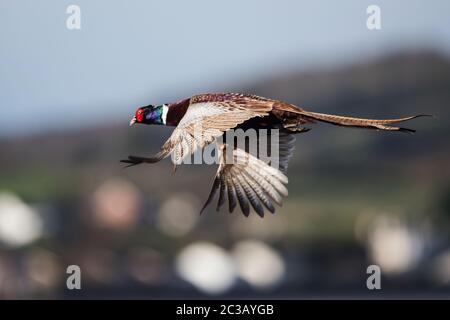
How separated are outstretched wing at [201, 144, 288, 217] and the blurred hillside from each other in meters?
27.5

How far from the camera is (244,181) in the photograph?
7387 mm

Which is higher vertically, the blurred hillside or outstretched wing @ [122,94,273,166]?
outstretched wing @ [122,94,273,166]

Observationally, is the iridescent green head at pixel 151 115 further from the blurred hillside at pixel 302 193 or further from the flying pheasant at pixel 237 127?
the blurred hillside at pixel 302 193

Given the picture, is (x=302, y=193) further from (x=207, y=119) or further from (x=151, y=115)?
(x=207, y=119)

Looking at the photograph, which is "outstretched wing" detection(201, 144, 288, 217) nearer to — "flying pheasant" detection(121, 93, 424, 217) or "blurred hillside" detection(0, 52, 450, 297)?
"flying pheasant" detection(121, 93, 424, 217)

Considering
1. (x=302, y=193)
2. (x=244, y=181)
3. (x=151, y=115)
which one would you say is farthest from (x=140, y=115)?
(x=302, y=193)

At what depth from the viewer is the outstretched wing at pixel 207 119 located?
266 inches

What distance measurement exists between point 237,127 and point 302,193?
4439 cm

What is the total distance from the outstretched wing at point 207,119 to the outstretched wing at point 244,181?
412 millimetres

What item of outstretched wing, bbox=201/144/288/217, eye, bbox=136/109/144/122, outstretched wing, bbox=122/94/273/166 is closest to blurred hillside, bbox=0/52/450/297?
outstretched wing, bbox=201/144/288/217

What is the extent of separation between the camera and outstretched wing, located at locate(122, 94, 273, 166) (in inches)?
266

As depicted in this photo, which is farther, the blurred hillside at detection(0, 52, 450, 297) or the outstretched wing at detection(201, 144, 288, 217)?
the blurred hillside at detection(0, 52, 450, 297)

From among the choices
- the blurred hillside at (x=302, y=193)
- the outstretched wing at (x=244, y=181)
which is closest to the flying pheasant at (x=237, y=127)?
the outstretched wing at (x=244, y=181)
